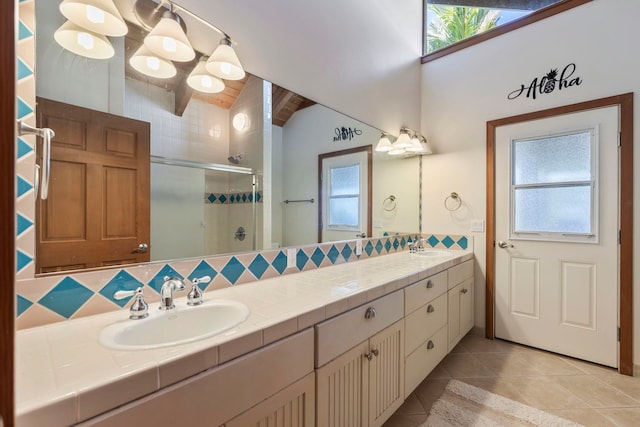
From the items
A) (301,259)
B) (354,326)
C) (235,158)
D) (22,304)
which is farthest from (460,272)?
(22,304)

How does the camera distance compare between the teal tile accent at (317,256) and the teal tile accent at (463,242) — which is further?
the teal tile accent at (463,242)

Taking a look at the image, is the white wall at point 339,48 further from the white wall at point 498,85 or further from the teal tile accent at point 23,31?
the teal tile accent at point 23,31

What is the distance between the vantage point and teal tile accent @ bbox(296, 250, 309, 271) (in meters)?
1.79

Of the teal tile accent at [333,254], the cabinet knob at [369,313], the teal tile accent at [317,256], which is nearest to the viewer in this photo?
the cabinet knob at [369,313]

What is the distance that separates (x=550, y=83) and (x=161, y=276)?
3186mm

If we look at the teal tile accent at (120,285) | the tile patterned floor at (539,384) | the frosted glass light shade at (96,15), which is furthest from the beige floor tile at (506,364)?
the frosted glass light shade at (96,15)

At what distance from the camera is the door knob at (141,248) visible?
118cm

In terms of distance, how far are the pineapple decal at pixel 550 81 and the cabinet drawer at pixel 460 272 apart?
1.61 metres

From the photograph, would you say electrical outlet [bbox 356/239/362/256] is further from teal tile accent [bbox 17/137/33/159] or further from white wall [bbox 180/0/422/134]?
teal tile accent [bbox 17/137/33/159]

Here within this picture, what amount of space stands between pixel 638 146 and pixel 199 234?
2995 millimetres

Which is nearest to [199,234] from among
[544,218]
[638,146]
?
[544,218]

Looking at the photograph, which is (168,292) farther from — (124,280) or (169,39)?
(169,39)

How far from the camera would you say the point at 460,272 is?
2463 millimetres

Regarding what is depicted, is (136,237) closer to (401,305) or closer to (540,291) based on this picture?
(401,305)
